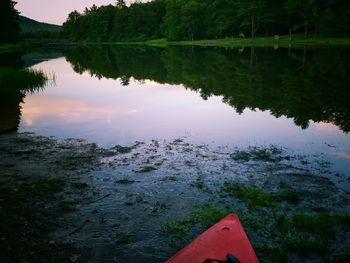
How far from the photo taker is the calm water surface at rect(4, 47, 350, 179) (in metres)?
14.0

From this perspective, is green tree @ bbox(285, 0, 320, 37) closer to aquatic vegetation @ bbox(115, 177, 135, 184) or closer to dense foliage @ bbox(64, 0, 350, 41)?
dense foliage @ bbox(64, 0, 350, 41)

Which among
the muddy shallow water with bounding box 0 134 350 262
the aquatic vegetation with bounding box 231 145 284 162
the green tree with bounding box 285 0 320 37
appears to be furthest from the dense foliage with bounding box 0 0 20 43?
the aquatic vegetation with bounding box 231 145 284 162

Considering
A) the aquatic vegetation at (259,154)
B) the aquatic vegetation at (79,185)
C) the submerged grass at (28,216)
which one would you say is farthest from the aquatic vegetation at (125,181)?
the aquatic vegetation at (259,154)

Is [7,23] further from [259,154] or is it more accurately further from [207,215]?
[207,215]

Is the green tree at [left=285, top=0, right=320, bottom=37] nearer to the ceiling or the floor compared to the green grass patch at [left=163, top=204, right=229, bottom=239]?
nearer to the ceiling

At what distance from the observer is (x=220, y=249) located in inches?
219

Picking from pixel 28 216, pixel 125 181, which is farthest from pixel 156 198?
pixel 28 216

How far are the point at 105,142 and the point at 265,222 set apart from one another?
303 inches

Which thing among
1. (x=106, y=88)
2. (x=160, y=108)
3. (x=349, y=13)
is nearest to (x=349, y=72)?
(x=160, y=108)

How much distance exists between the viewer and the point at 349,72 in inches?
1123

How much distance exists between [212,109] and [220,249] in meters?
14.1

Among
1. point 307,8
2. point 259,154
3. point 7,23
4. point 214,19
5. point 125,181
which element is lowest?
point 259,154

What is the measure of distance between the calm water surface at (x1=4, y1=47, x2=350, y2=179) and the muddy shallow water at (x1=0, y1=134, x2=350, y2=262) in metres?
1.60

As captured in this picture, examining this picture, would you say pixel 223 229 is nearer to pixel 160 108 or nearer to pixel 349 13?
pixel 160 108
